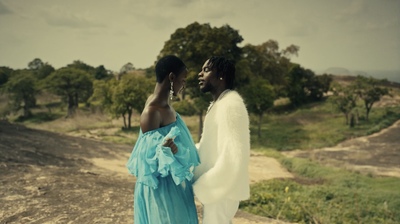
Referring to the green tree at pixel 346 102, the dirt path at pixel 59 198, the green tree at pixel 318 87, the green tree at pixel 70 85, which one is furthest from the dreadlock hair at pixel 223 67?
the green tree at pixel 70 85

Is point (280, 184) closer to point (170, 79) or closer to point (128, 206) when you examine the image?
point (128, 206)

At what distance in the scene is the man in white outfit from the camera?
2367 millimetres

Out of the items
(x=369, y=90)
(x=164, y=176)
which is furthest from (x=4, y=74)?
(x=164, y=176)

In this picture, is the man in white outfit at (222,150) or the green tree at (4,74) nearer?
the man in white outfit at (222,150)

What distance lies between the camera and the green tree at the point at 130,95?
1190 inches

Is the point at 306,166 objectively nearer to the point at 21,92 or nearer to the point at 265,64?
the point at 265,64

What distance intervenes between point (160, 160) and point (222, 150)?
486mm

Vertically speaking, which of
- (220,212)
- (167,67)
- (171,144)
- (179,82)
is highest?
(167,67)

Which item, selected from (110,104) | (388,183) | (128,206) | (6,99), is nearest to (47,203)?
A: (128,206)

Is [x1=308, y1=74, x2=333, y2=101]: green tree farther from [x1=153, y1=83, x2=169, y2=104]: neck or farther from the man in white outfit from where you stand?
[x1=153, y1=83, x2=169, y2=104]: neck

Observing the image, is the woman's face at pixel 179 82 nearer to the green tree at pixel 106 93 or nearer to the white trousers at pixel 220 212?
the white trousers at pixel 220 212

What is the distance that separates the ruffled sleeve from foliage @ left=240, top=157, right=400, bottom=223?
3804 millimetres

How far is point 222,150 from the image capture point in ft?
7.89

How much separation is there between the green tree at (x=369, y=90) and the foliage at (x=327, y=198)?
16080mm
